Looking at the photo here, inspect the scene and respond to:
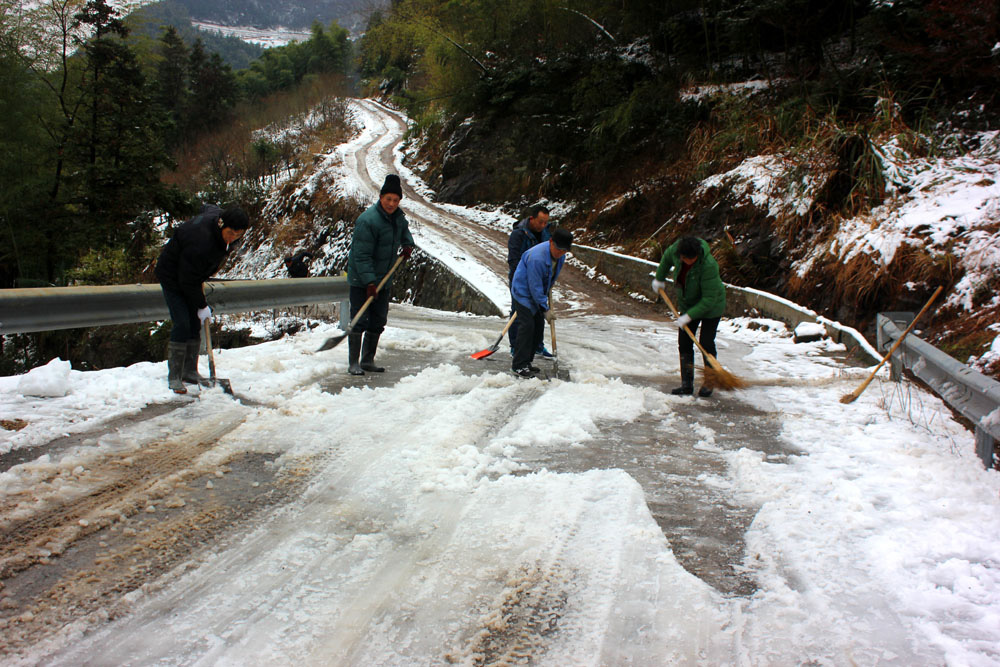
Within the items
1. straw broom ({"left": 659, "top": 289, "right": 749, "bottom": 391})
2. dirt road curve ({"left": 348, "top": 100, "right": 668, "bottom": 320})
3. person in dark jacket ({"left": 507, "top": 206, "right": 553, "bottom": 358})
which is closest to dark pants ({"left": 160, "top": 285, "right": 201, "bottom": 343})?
person in dark jacket ({"left": 507, "top": 206, "right": 553, "bottom": 358})

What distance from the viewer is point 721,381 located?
18.9 feet

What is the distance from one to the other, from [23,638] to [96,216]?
15.8 meters

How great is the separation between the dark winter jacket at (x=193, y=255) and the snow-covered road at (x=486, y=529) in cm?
75

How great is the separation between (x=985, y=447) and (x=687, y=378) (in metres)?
2.38

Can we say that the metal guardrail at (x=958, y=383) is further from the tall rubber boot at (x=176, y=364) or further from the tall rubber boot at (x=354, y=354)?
the tall rubber boot at (x=176, y=364)

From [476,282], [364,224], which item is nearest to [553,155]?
[476,282]

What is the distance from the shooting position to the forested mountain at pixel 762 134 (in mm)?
8633

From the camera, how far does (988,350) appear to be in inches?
239

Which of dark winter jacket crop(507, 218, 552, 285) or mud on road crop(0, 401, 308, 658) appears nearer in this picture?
mud on road crop(0, 401, 308, 658)

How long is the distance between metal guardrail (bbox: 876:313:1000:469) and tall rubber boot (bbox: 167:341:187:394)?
5390mm

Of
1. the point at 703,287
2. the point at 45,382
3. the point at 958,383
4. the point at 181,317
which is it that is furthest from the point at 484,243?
the point at 958,383

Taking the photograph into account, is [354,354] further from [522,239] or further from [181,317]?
[522,239]

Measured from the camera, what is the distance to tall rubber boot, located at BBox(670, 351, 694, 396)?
576cm

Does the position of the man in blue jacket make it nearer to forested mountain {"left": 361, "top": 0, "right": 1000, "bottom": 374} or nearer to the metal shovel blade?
the metal shovel blade
